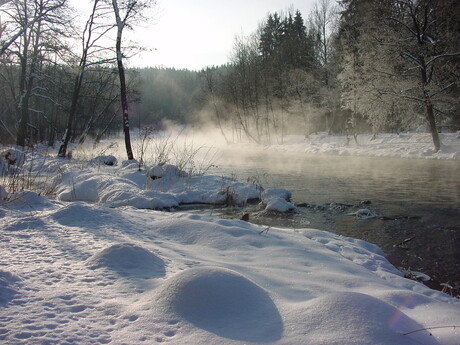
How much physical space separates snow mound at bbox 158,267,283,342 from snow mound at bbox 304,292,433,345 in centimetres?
24

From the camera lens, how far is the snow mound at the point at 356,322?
1.84 meters

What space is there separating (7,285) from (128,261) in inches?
35.1

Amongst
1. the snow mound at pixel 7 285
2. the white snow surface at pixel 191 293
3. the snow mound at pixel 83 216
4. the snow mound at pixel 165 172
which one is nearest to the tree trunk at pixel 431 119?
the snow mound at pixel 165 172

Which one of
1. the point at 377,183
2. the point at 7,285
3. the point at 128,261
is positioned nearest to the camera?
the point at 7,285

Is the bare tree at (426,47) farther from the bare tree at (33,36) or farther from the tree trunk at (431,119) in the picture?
the bare tree at (33,36)

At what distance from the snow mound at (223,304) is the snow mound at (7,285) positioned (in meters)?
0.98

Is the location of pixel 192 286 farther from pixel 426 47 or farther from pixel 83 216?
pixel 426 47

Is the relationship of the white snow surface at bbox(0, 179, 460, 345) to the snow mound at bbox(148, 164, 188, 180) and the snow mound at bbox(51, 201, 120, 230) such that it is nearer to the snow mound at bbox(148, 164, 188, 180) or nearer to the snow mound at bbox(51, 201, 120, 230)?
the snow mound at bbox(51, 201, 120, 230)

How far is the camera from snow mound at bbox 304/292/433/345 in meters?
1.84

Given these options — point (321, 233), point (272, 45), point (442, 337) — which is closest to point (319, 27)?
point (272, 45)

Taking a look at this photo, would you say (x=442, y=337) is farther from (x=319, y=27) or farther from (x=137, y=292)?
(x=319, y=27)

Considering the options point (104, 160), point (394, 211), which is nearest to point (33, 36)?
point (104, 160)

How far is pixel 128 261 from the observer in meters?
2.90

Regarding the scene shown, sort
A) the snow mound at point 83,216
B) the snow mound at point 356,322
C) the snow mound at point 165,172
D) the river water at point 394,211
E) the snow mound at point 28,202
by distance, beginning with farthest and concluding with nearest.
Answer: the snow mound at point 165,172
the river water at point 394,211
the snow mound at point 28,202
the snow mound at point 83,216
the snow mound at point 356,322
